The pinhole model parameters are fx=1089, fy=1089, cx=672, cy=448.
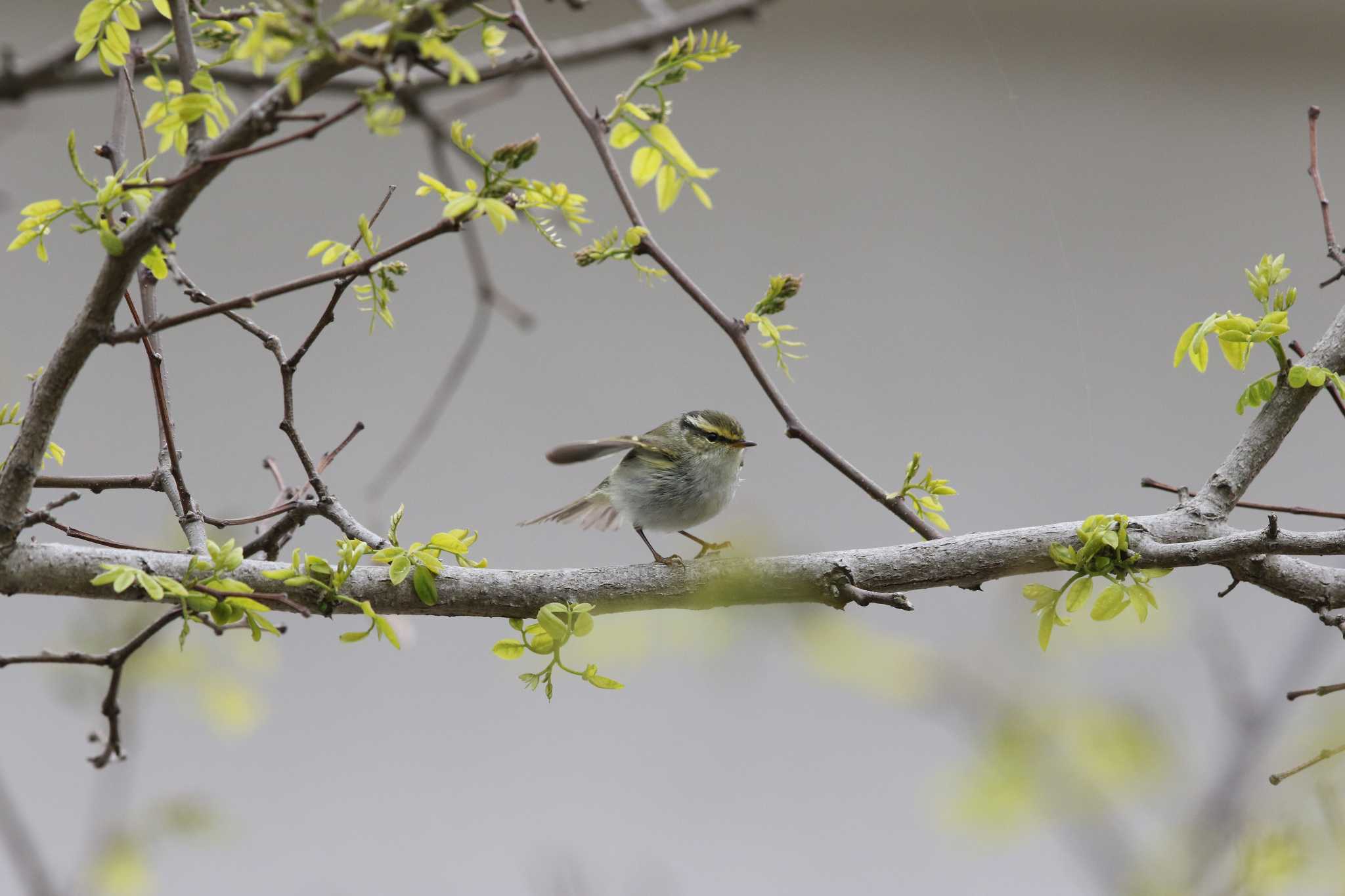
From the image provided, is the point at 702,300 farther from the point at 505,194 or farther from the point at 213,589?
the point at 213,589

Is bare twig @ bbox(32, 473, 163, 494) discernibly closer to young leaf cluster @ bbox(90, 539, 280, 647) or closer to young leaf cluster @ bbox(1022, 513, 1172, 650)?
young leaf cluster @ bbox(90, 539, 280, 647)

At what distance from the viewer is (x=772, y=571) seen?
3.10 ft

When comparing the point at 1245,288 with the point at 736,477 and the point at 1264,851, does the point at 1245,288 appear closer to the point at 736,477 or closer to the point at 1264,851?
the point at 736,477

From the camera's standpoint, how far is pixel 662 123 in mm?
831

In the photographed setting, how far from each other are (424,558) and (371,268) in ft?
0.81

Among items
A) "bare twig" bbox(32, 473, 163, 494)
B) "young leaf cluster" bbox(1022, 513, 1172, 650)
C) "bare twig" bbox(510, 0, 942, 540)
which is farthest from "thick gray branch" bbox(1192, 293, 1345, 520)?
"bare twig" bbox(32, 473, 163, 494)

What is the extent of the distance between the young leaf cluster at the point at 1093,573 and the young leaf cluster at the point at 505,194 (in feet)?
1.56

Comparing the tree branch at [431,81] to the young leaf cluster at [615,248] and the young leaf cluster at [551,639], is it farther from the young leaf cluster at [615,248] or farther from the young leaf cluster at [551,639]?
the young leaf cluster at [551,639]

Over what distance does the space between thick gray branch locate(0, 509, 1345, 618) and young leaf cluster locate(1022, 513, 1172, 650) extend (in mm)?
17

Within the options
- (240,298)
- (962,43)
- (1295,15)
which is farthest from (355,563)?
(1295,15)

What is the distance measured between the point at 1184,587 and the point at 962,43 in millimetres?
1516

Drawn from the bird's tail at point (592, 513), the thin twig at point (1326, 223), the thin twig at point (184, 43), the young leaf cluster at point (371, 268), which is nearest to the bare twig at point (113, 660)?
the young leaf cluster at point (371, 268)

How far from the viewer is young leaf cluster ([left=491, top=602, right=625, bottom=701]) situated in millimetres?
880

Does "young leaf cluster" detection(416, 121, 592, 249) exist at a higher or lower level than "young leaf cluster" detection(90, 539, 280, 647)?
higher
